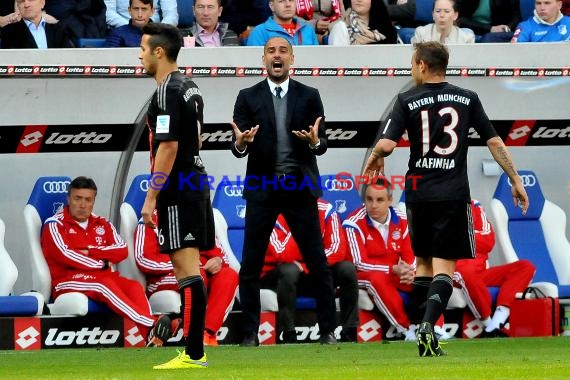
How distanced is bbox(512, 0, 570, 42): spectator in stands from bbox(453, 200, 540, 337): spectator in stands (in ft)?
6.20

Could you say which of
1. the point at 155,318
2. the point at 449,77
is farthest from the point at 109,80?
the point at 449,77

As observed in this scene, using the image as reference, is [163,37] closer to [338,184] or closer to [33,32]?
[33,32]

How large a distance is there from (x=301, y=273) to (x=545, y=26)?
358 cm

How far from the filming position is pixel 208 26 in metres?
13.5

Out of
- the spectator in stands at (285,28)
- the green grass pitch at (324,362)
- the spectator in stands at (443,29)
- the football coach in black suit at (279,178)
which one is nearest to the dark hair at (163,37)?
the green grass pitch at (324,362)

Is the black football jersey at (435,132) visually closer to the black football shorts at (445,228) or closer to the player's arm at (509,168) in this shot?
the black football shorts at (445,228)

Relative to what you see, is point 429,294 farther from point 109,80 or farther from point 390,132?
point 109,80

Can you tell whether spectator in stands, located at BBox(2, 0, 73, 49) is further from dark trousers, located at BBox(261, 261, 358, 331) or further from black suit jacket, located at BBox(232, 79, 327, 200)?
dark trousers, located at BBox(261, 261, 358, 331)

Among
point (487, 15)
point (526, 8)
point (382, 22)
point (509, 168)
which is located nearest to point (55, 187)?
point (382, 22)

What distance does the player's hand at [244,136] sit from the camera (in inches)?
400

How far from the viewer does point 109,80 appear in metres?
12.7

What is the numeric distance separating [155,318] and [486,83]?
3781 millimetres

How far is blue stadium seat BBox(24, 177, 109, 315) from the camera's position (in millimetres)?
11797

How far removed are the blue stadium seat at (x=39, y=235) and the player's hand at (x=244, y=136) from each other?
2.20 metres
